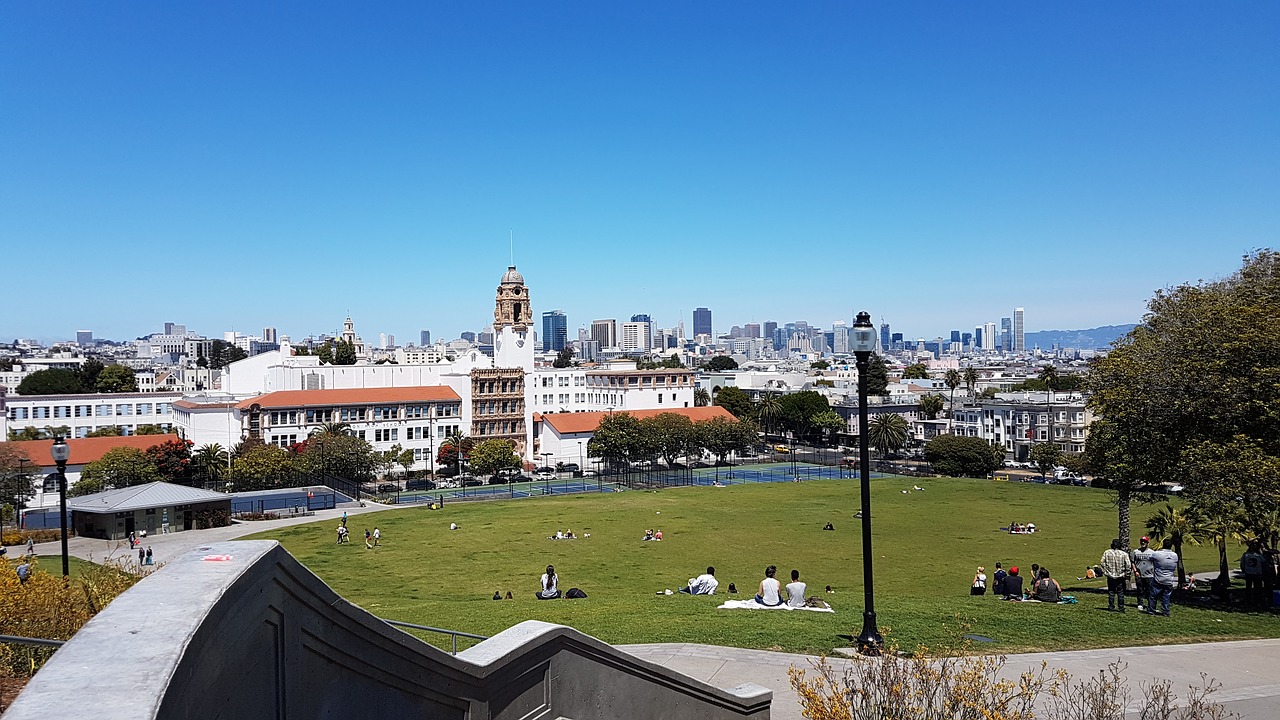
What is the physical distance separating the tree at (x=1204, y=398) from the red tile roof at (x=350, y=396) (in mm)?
67930

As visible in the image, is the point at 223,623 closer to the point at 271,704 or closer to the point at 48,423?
the point at 271,704

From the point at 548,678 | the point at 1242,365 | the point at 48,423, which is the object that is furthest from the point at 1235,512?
the point at 48,423

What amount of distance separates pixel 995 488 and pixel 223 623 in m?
66.0

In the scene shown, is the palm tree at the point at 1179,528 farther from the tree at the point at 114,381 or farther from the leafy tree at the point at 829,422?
the tree at the point at 114,381

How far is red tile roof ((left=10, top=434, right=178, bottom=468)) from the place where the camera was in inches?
2426

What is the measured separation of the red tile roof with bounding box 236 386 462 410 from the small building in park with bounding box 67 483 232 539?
103ft

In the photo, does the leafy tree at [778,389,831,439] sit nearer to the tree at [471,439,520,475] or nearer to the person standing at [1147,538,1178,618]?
the tree at [471,439,520,475]

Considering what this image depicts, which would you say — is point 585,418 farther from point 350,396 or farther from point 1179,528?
point 1179,528

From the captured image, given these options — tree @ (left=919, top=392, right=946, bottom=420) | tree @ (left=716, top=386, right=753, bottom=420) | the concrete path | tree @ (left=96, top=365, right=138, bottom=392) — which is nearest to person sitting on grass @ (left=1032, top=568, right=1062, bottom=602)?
the concrete path

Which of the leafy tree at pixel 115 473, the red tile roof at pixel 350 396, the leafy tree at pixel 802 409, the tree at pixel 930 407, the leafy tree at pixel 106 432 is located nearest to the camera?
the leafy tree at pixel 115 473

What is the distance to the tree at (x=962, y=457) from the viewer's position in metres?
76.6

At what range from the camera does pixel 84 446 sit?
215 ft

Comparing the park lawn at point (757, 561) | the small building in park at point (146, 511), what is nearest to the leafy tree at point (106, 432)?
the small building in park at point (146, 511)

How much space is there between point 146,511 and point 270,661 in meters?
44.5
